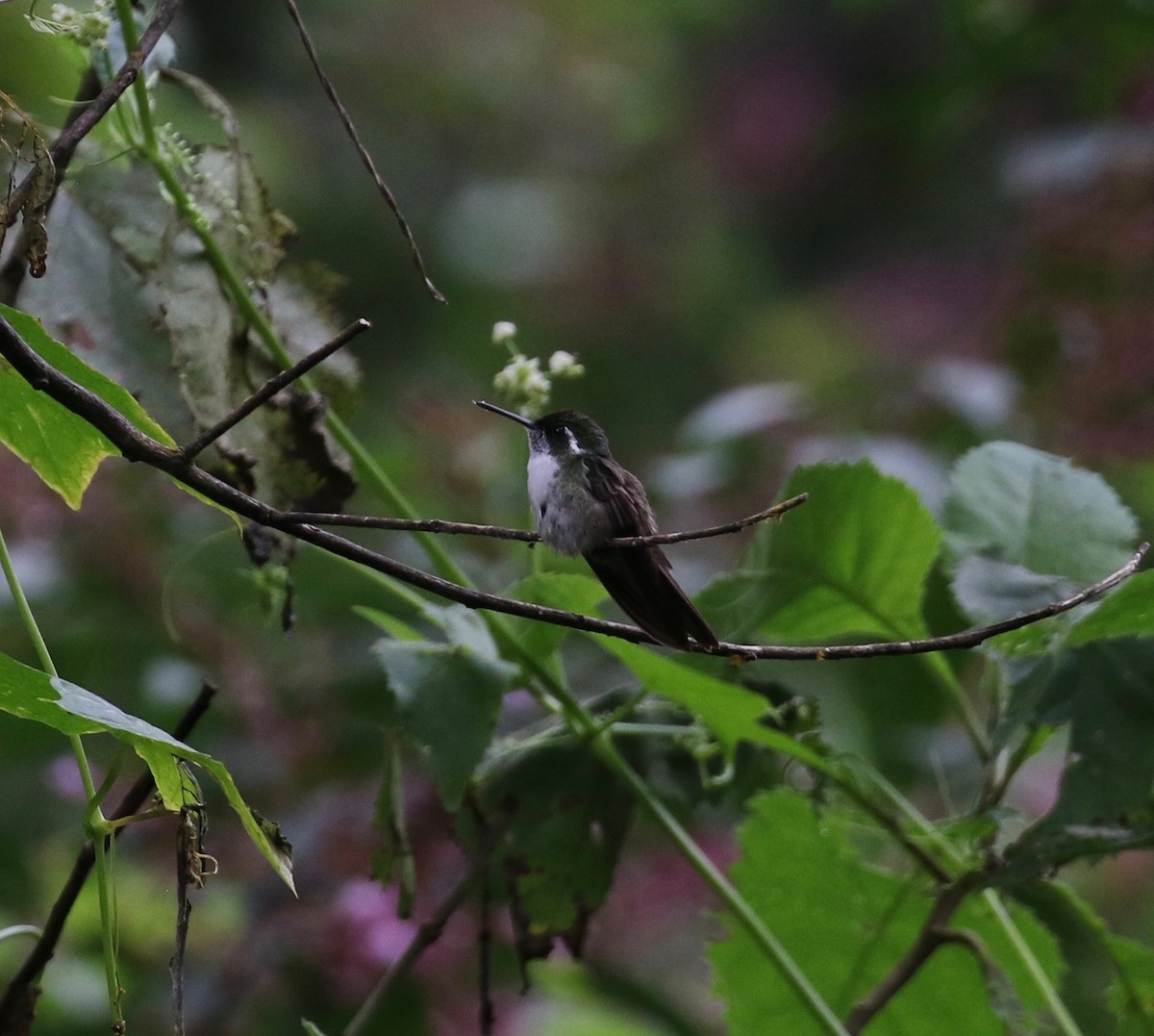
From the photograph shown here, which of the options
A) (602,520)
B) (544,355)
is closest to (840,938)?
(602,520)

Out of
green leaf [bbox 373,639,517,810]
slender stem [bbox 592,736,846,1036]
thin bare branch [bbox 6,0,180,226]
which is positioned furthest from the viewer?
slender stem [bbox 592,736,846,1036]

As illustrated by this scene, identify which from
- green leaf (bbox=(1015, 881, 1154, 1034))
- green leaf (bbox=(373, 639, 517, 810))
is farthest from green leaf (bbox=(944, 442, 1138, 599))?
green leaf (bbox=(373, 639, 517, 810))

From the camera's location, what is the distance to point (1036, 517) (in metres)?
1.48

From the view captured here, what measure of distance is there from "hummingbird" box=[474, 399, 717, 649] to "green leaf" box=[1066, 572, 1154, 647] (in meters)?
0.36

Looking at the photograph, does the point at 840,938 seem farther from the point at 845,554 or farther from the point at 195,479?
the point at 195,479

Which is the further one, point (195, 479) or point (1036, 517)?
point (1036, 517)

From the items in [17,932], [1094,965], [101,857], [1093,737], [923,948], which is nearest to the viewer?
[101,857]

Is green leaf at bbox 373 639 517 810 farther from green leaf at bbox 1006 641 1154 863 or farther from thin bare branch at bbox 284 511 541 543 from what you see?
green leaf at bbox 1006 641 1154 863

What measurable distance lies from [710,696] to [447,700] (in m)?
0.22

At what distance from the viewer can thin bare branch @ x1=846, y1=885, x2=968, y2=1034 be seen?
139 centimetres

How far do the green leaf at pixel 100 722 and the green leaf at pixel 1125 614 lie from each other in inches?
28.2

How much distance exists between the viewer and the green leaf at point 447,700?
1168mm

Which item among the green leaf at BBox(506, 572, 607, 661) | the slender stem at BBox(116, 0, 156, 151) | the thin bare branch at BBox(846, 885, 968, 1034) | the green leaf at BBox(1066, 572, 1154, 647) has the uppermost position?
the slender stem at BBox(116, 0, 156, 151)

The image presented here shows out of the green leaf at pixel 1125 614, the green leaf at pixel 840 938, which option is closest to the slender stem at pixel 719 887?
the green leaf at pixel 840 938
